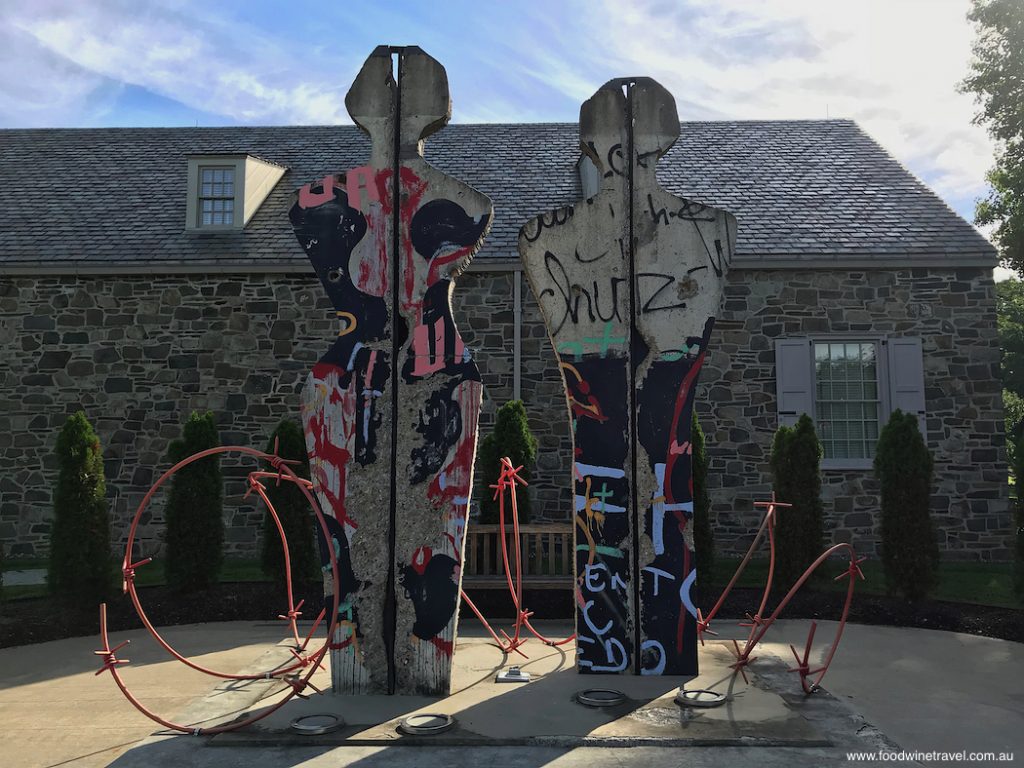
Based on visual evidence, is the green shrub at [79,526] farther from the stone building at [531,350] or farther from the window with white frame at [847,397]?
the window with white frame at [847,397]

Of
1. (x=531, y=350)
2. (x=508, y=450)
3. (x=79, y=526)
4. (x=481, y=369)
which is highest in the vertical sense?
(x=531, y=350)

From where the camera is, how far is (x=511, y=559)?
26.9 feet

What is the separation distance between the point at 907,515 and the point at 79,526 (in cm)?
808

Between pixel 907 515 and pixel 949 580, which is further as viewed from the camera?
pixel 949 580

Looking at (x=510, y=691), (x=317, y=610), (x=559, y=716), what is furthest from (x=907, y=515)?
(x=317, y=610)

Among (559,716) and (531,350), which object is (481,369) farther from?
(559,716)

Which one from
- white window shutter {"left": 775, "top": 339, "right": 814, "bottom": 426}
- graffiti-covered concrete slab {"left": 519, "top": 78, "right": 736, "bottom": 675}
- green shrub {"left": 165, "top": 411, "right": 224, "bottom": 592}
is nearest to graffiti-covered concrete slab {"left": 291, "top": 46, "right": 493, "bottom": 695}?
graffiti-covered concrete slab {"left": 519, "top": 78, "right": 736, "bottom": 675}

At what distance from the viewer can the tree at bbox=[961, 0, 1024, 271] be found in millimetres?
13445

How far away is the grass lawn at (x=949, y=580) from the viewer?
808 centimetres

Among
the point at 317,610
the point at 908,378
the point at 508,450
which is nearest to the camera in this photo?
the point at 317,610

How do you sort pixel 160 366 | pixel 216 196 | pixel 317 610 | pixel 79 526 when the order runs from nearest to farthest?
pixel 79 526, pixel 317 610, pixel 160 366, pixel 216 196

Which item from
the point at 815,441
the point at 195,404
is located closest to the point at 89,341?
the point at 195,404

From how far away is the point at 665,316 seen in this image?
4.98 metres

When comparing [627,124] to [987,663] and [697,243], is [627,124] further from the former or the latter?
[987,663]
